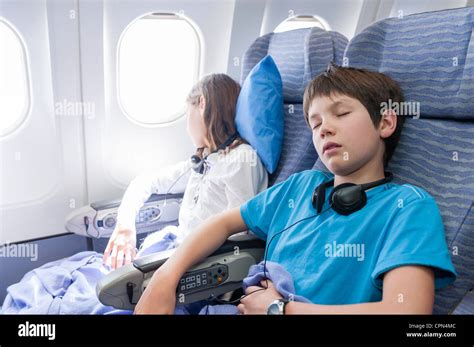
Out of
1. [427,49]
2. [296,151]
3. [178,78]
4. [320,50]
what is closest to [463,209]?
[427,49]

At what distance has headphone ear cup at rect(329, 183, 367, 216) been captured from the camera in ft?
3.07

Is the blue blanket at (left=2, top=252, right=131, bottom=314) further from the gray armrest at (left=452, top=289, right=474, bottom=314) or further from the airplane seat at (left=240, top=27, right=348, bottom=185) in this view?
the gray armrest at (left=452, top=289, right=474, bottom=314)

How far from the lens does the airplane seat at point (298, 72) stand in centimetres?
144

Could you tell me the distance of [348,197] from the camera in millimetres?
942

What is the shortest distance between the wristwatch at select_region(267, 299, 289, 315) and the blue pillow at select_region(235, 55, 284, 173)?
0.63 meters

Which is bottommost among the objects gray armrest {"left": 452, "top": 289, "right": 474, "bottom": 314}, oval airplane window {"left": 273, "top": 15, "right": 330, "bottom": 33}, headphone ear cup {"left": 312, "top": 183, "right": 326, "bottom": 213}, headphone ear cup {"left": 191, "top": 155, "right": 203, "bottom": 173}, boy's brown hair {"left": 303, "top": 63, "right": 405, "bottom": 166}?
gray armrest {"left": 452, "top": 289, "right": 474, "bottom": 314}

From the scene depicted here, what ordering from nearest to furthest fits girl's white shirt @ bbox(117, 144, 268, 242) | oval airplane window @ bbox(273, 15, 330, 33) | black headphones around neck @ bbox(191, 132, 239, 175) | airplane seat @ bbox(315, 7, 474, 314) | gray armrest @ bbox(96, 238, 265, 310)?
airplane seat @ bbox(315, 7, 474, 314) → gray armrest @ bbox(96, 238, 265, 310) → girl's white shirt @ bbox(117, 144, 268, 242) → black headphones around neck @ bbox(191, 132, 239, 175) → oval airplane window @ bbox(273, 15, 330, 33)

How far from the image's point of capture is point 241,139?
1.51 m

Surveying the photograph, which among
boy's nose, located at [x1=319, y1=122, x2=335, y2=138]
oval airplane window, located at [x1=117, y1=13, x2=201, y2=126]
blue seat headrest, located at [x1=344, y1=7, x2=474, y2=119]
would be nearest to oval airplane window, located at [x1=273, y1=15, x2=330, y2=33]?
oval airplane window, located at [x1=117, y1=13, x2=201, y2=126]

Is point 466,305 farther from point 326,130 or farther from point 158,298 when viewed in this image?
point 158,298

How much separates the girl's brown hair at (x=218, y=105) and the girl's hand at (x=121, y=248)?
0.40 m

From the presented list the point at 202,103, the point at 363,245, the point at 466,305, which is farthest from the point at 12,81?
the point at 466,305
